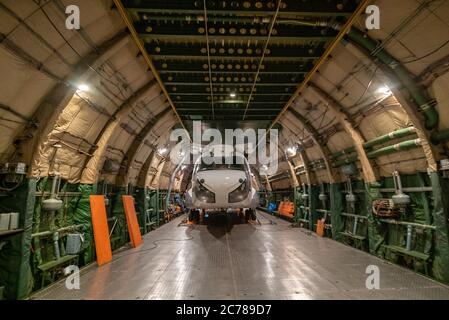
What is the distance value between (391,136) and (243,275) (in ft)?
15.9

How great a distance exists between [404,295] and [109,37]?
750 cm

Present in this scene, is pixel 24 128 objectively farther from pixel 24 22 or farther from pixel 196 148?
pixel 196 148

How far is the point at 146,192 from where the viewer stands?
9.87 m

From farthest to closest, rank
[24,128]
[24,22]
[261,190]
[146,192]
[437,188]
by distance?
1. [261,190]
2. [146,192]
3. [437,188]
4. [24,128]
5. [24,22]

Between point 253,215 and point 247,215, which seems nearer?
point 253,215

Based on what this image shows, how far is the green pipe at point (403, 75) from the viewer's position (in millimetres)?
4227

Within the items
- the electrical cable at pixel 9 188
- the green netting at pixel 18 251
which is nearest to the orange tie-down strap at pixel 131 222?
the green netting at pixel 18 251

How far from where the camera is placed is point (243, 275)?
4461 mm

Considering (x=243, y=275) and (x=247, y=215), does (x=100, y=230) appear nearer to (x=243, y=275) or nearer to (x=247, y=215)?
(x=243, y=275)

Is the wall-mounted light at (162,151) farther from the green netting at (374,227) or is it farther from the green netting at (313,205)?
the green netting at (374,227)

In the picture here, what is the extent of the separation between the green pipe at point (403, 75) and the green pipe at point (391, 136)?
59cm

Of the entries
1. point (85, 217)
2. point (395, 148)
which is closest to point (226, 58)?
point (395, 148)

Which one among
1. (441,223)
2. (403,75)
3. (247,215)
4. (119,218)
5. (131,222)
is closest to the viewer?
(441,223)

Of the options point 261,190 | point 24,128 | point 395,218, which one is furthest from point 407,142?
point 261,190
